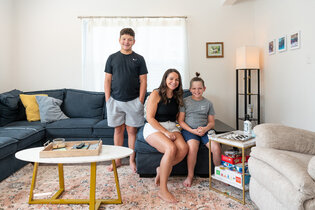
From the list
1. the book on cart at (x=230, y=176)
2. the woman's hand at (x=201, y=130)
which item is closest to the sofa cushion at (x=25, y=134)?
the woman's hand at (x=201, y=130)

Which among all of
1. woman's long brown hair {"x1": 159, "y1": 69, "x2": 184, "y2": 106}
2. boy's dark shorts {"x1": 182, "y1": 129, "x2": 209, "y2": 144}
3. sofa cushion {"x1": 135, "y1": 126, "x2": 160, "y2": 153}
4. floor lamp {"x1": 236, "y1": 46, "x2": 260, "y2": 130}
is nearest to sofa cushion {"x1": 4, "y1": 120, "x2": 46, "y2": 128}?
sofa cushion {"x1": 135, "y1": 126, "x2": 160, "y2": 153}

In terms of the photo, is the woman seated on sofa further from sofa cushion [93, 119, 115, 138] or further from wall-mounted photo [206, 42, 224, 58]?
wall-mounted photo [206, 42, 224, 58]

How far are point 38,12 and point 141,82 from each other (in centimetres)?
246

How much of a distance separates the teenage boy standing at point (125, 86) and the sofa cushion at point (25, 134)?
0.92 metres

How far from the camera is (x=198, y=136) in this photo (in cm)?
233

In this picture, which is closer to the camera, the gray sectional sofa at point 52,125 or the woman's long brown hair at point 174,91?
the woman's long brown hair at point 174,91

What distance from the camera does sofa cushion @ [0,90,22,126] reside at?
3131 millimetres

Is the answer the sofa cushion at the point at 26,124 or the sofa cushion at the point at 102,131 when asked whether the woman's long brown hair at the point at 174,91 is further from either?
the sofa cushion at the point at 26,124

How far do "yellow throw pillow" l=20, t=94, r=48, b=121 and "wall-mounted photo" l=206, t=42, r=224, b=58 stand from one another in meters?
2.64

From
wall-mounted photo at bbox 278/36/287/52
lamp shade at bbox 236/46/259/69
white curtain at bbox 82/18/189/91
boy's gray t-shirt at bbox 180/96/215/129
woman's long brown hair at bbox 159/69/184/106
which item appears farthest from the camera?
white curtain at bbox 82/18/189/91

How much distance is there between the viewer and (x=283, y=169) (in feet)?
4.44

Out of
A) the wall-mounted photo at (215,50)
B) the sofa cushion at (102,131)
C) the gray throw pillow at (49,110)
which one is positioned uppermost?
the wall-mounted photo at (215,50)

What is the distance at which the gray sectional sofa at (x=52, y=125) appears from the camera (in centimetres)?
238

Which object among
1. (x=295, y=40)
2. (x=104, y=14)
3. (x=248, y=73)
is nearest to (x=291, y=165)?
(x=295, y=40)
